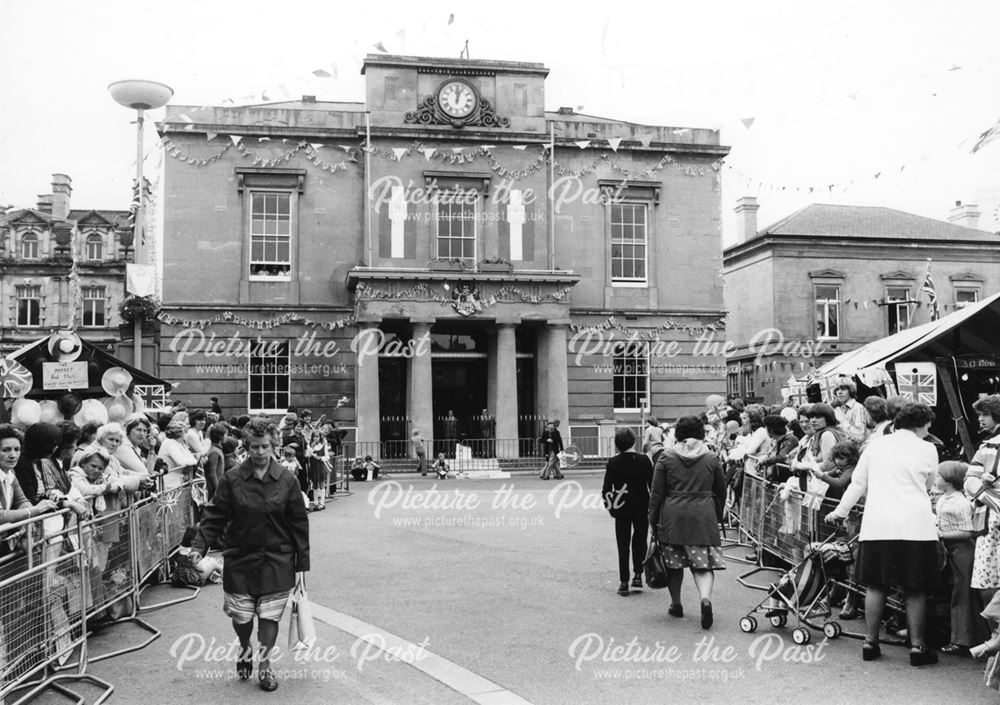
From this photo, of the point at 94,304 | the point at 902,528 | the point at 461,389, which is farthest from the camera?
the point at 94,304

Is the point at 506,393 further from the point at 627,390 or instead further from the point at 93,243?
the point at 93,243

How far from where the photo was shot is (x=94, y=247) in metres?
63.6

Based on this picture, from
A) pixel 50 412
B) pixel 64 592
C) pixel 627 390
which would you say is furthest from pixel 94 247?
pixel 64 592

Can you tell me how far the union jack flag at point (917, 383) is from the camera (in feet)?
51.4

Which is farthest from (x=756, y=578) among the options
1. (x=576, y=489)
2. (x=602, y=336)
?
(x=602, y=336)

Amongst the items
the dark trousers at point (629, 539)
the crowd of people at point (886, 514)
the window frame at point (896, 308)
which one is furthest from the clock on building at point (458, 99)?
the dark trousers at point (629, 539)

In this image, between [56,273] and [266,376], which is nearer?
[266,376]

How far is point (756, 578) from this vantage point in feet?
37.3

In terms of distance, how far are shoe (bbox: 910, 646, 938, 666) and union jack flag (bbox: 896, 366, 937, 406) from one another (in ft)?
29.6

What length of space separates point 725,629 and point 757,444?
5.32 m

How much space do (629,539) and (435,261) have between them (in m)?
21.5

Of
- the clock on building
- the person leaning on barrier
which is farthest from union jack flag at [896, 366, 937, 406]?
the clock on building

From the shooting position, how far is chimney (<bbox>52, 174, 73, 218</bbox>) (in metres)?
65.4

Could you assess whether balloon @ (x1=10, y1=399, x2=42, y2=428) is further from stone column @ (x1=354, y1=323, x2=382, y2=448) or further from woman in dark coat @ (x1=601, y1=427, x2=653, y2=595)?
stone column @ (x1=354, y1=323, x2=382, y2=448)
